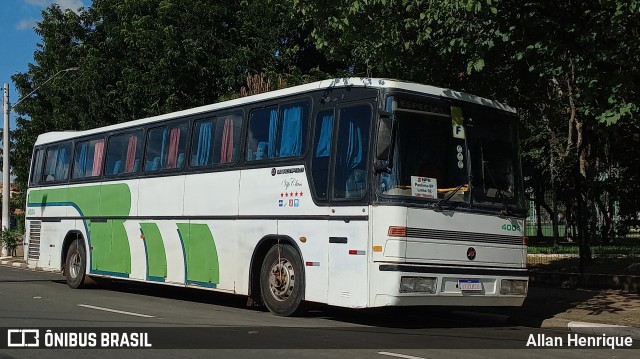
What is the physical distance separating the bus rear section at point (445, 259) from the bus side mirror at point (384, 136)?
2.38 feet

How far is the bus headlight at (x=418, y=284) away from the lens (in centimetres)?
986

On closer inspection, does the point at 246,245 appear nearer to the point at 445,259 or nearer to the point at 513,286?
the point at 445,259

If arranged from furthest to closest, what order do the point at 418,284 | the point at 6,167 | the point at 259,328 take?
1. the point at 6,167
2. the point at 259,328
3. the point at 418,284

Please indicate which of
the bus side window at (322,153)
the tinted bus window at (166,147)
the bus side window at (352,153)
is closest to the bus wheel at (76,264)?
the tinted bus window at (166,147)

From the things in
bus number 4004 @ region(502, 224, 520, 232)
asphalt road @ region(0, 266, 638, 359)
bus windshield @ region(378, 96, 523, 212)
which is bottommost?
asphalt road @ region(0, 266, 638, 359)

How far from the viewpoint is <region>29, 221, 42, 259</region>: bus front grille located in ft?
62.2

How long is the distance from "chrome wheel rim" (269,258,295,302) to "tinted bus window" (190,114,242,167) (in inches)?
85.6

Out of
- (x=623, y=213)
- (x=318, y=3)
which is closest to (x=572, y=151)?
(x=623, y=213)

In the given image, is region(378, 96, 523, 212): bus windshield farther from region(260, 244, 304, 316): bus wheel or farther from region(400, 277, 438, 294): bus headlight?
region(260, 244, 304, 316): bus wheel

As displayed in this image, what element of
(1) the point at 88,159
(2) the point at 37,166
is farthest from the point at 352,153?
(2) the point at 37,166

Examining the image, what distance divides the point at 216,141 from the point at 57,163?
23.8 ft

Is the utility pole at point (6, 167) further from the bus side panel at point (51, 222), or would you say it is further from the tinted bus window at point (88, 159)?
the tinted bus window at point (88, 159)

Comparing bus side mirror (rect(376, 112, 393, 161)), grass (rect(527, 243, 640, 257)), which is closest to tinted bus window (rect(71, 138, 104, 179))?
bus side mirror (rect(376, 112, 393, 161))

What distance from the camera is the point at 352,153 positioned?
10.5 meters
